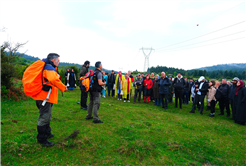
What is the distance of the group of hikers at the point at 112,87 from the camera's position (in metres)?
3.92

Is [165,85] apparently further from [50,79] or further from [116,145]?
[50,79]

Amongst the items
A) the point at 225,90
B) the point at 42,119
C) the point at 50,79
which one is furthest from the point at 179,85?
the point at 42,119

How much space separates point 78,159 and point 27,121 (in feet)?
11.2

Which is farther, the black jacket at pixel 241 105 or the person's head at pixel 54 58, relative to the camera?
the black jacket at pixel 241 105

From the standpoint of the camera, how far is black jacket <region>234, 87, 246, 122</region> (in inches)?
314

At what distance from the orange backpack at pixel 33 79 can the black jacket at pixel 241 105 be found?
997cm

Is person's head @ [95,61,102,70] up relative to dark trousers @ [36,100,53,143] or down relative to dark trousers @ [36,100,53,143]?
up

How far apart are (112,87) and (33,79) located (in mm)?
10286

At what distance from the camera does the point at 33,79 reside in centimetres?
374

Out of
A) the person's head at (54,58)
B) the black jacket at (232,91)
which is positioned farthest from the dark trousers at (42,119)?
the black jacket at (232,91)

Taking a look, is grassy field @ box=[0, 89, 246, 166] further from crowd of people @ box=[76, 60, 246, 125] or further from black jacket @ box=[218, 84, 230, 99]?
black jacket @ box=[218, 84, 230, 99]

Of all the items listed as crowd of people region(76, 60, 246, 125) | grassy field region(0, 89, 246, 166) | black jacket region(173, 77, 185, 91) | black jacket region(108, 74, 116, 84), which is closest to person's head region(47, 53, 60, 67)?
crowd of people region(76, 60, 246, 125)

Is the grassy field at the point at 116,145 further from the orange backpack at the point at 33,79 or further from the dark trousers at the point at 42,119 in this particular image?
the orange backpack at the point at 33,79

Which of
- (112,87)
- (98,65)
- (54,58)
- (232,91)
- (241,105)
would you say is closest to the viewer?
(54,58)
